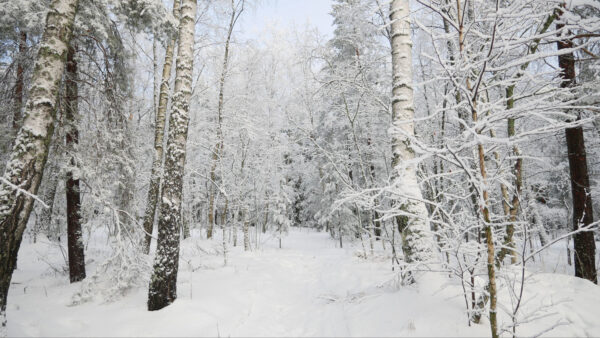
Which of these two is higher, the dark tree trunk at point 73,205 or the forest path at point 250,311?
the dark tree trunk at point 73,205

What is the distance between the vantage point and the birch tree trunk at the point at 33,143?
3.02m

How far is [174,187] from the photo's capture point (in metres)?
4.27

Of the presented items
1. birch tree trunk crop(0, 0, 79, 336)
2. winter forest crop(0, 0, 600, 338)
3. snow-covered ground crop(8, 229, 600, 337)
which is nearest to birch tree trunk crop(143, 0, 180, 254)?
winter forest crop(0, 0, 600, 338)

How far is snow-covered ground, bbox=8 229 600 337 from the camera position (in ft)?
7.97

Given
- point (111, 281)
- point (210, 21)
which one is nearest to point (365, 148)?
point (210, 21)

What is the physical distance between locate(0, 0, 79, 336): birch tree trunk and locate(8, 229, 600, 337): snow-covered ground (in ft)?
4.08

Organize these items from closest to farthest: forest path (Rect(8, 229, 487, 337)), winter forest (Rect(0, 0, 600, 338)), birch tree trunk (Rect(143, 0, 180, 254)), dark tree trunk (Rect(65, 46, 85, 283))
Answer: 1. winter forest (Rect(0, 0, 600, 338))
2. forest path (Rect(8, 229, 487, 337))
3. dark tree trunk (Rect(65, 46, 85, 283))
4. birch tree trunk (Rect(143, 0, 180, 254))

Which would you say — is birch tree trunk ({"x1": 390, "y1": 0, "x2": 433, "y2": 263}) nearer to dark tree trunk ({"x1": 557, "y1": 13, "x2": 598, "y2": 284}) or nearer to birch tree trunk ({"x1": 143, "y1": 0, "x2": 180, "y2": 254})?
dark tree trunk ({"x1": 557, "y1": 13, "x2": 598, "y2": 284})

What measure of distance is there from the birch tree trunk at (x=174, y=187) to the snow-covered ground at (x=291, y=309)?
296 mm

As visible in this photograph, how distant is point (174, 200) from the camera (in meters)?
4.25

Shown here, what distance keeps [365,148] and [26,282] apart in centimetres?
1223

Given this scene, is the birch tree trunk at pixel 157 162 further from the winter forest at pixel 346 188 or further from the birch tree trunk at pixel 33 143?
the birch tree trunk at pixel 33 143

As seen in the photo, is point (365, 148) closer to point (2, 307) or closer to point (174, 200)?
point (174, 200)

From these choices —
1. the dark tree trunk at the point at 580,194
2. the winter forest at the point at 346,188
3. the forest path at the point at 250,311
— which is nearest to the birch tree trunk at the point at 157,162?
the winter forest at the point at 346,188
